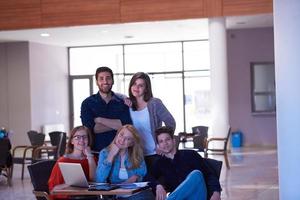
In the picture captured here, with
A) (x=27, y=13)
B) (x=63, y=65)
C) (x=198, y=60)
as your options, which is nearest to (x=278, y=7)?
(x=27, y=13)

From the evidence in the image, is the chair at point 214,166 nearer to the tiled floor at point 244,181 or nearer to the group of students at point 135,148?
the group of students at point 135,148

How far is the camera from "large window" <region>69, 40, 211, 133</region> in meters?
18.2

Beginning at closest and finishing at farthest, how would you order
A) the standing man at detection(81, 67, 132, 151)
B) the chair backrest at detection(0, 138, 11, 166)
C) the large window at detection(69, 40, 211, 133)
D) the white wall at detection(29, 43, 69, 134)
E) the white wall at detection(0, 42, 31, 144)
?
1. the standing man at detection(81, 67, 132, 151)
2. the chair backrest at detection(0, 138, 11, 166)
3. the white wall at detection(0, 42, 31, 144)
4. the white wall at detection(29, 43, 69, 134)
5. the large window at detection(69, 40, 211, 133)

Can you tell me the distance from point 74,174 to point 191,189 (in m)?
0.94

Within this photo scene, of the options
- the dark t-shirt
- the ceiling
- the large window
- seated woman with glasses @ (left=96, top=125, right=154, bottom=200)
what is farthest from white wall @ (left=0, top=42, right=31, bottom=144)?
seated woman with glasses @ (left=96, top=125, right=154, bottom=200)

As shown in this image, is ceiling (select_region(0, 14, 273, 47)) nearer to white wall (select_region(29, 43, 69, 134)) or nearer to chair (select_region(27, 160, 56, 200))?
white wall (select_region(29, 43, 69, 134))

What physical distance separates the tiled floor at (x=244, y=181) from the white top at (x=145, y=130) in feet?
10.9

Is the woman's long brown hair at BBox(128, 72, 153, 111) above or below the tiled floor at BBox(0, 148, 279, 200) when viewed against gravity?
above

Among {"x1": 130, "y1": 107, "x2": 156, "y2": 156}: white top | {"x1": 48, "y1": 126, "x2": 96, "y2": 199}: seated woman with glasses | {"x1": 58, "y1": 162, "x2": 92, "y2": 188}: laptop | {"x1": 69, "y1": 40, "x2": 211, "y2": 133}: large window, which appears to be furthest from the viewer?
{"x1": 69, "y1": 40, "x2": 211, "y2": 133}: large window

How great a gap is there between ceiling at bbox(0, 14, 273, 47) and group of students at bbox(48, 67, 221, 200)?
28.1ft

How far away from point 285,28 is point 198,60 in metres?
13.3

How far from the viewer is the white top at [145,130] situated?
4.78 metres

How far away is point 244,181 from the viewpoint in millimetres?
9391

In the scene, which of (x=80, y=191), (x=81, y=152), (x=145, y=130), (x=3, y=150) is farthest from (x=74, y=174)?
(x=3, y=150)
